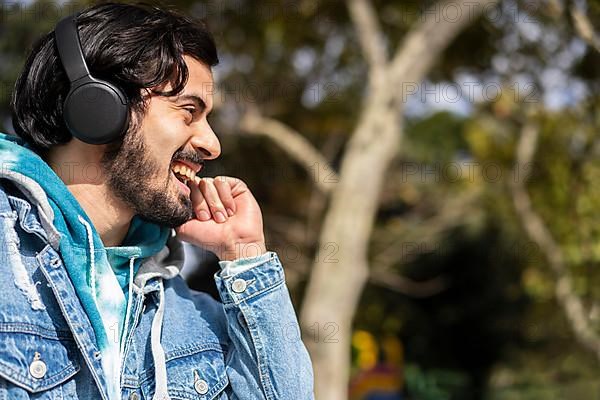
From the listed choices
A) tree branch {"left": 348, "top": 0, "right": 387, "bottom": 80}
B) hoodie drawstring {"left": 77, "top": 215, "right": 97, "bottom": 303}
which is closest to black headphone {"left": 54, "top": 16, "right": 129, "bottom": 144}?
hoodie drawstring {"left": 77, "top": 215, "right": 97, "bottom": 303}

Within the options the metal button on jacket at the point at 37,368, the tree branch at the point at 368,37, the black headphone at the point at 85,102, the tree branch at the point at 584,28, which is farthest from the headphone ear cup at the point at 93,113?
the tree branch at the point at 368,37

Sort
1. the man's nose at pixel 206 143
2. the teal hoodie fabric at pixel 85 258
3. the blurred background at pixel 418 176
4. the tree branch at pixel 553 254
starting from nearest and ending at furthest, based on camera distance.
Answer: the teal hoodie fabric at pixel 85 258 < the man's nose at pixel 206 143 < the blurred background at pixel 418 176 < the tree branch at pixel 553 254

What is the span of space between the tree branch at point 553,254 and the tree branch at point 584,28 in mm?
5403

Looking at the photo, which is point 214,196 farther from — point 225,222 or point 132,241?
point 132,241

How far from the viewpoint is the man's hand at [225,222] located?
1.70 metres

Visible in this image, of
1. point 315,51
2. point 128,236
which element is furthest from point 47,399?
point 315,51

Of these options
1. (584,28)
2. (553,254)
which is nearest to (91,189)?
(584,28)

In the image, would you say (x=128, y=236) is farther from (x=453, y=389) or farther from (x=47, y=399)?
(x=453, y=389)

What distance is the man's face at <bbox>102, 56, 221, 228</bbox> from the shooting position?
159 centimetres

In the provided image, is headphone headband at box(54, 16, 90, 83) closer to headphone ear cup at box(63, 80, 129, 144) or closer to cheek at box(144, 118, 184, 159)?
headphone ear cup at box(63, 80, 129, 144)

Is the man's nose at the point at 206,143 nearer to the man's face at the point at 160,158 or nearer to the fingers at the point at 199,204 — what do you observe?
the man's face at the point at 160,158

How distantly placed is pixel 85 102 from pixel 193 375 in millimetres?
548

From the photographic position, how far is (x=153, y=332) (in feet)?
5.19

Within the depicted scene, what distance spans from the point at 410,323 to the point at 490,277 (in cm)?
183
